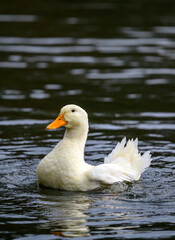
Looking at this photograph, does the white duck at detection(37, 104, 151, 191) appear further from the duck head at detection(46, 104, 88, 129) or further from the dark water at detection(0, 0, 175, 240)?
the dark water at detection(0, 0, 175, 240)

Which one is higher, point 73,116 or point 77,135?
point 73,116

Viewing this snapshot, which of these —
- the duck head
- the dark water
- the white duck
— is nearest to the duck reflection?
the dark water

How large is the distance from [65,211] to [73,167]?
1.06m

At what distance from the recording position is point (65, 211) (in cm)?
877

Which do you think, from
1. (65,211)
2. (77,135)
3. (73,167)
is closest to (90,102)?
(77,135)

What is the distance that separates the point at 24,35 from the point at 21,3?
27.3 feet

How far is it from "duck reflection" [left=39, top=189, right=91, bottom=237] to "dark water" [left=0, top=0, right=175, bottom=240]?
13 millimetres

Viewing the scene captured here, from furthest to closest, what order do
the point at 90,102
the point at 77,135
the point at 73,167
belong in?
the point at 90,102
the point at 77,135
the point at 73,167

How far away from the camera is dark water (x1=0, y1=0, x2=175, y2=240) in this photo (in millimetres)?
8484

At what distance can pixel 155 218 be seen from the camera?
8.46 meters

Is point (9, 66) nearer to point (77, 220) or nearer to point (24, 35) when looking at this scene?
point (24, 35)

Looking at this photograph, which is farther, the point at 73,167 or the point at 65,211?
the point at 73,167

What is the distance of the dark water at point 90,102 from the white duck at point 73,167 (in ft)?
0.52

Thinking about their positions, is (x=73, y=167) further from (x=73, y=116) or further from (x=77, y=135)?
(x=73, y=116)
